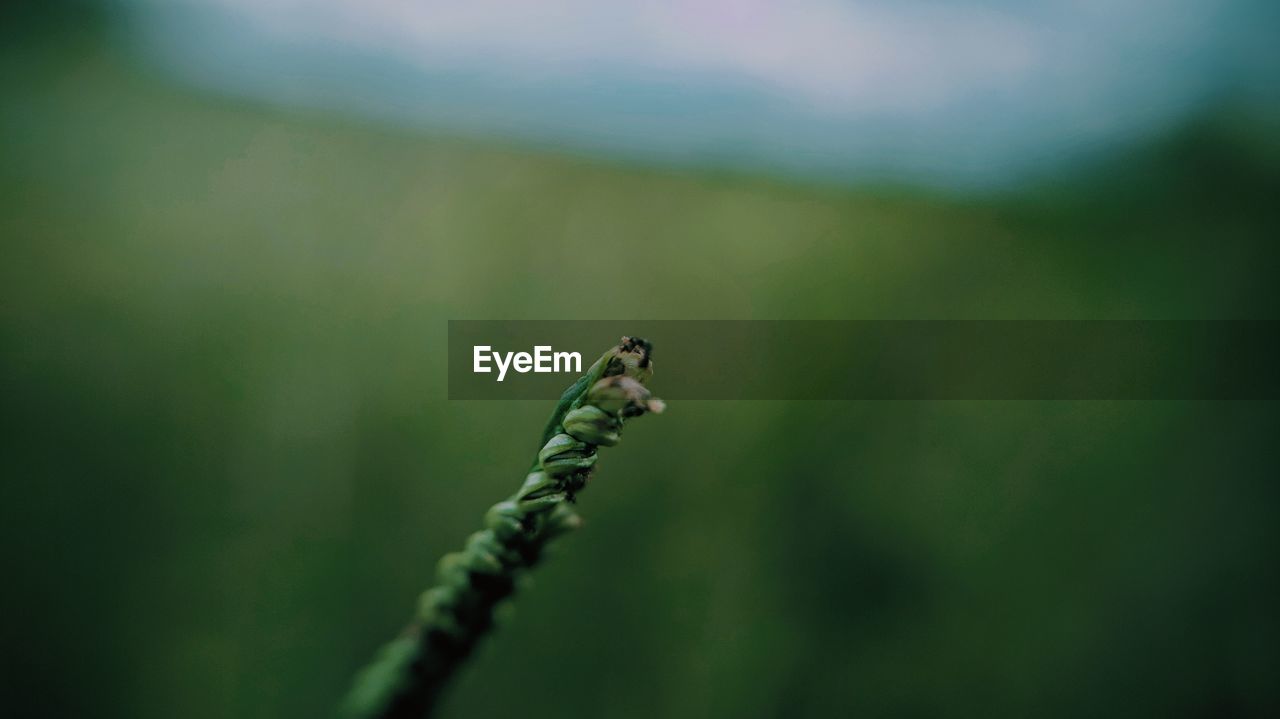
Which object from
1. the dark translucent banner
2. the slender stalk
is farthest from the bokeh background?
the slender stalk

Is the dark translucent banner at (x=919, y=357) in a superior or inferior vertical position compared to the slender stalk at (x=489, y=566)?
superior

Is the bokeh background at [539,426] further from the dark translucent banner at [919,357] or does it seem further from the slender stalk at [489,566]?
the slender stalk at [489,566]

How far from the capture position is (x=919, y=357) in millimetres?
1439

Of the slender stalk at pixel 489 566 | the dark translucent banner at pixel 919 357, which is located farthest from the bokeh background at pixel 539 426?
the slender stalk at pixel 489 566

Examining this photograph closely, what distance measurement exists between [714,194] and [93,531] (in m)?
1.25

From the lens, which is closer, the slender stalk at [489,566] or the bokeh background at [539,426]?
the slender stalk at [489,566]

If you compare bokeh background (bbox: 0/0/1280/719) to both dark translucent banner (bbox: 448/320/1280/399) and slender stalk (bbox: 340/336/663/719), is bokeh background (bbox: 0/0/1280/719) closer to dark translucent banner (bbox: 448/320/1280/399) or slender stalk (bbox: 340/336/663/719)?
dark translucent banner (bbox: 448/320/1280/399)

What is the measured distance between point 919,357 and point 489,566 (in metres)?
1.36

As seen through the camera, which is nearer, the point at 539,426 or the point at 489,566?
the point at 489,566

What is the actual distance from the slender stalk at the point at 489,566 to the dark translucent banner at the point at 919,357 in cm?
108

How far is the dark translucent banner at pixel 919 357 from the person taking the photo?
1.35 meters

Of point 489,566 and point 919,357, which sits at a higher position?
point 919,357

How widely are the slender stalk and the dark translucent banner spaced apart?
3.55 feet

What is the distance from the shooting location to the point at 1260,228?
1.51m
